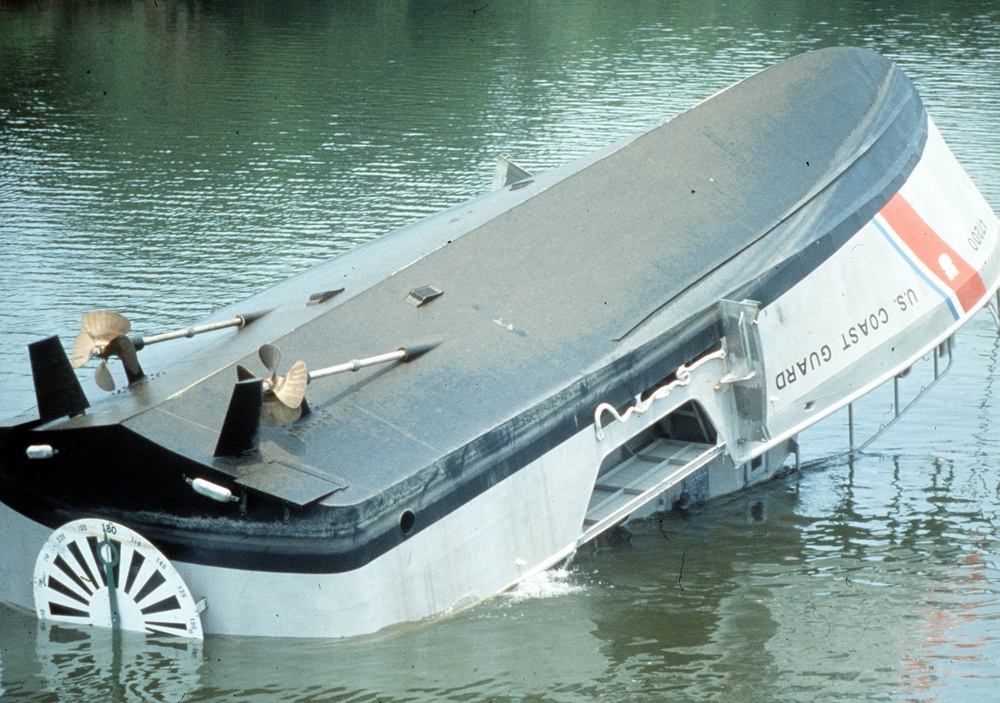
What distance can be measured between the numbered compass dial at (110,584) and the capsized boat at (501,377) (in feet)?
0.08

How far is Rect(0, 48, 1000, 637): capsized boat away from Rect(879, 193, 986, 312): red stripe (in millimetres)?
38

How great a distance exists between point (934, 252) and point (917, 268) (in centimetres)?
45

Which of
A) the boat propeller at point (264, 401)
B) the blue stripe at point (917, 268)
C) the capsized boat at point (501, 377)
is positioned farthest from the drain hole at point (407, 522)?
the blue stripe at point (917, 268)

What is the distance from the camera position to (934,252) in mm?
15391

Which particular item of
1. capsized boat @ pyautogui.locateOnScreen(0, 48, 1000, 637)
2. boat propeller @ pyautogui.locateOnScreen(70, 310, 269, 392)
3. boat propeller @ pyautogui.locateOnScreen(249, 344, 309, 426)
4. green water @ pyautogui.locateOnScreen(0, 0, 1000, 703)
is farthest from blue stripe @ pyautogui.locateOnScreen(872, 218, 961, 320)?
boat propeller @ pyautogui.locateOnScreen(70, 310, 269, 392)

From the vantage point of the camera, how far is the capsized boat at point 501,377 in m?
10.8

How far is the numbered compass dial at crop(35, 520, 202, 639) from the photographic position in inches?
432

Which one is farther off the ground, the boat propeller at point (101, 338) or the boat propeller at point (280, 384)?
the boat propeller at point (101, 338)

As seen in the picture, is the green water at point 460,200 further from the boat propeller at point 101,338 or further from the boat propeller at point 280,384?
the boat propeller at point 101,338

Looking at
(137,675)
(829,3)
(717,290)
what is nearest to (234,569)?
(137,675)

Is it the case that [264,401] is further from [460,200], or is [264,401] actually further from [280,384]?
[460,200]

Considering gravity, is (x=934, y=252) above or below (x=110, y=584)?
above

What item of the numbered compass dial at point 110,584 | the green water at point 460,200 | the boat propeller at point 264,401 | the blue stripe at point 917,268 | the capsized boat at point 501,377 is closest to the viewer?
the boat propeller at point 264,401

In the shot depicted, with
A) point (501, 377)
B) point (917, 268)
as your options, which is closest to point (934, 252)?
point (917, 268)
